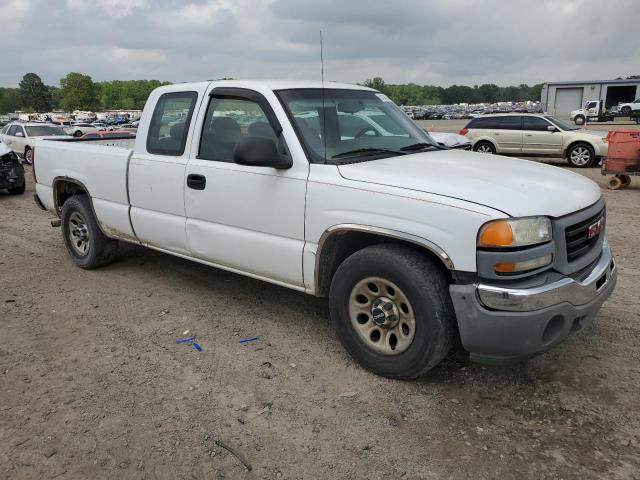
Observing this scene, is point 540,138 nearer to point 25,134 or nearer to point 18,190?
point 18,190

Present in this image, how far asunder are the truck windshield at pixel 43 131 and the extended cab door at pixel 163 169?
16.9m

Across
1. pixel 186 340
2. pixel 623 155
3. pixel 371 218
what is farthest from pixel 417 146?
pixel 623 155

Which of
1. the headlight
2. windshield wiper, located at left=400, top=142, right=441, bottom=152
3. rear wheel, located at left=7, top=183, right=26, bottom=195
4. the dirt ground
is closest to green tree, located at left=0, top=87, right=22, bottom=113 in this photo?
rear wheel, located at left=7, top=183, right=26, bottom=195

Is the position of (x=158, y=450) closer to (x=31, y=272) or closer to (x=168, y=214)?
(x=168, y=214)

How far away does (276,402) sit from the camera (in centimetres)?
335

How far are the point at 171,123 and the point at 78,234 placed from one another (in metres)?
2.20

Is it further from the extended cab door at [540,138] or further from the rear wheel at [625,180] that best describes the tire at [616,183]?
the extended cab door at [540,138]

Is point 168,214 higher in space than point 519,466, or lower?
higher

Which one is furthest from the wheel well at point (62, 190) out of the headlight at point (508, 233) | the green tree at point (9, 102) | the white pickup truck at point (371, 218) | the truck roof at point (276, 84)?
the green tree at point (9, 102)

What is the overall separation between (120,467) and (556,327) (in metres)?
2.45

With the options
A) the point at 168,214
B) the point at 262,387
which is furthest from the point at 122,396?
the point at 168,214

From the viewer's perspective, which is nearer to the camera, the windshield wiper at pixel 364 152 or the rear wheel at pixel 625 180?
the windshield wiper at pixel 364 152

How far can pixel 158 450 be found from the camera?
289 centimetres

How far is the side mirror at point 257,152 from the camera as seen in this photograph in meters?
3.55
